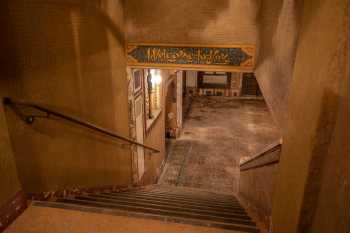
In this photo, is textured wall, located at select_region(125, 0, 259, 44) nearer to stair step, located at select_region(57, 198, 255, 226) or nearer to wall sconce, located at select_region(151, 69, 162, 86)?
wall sconce, located at select_region(151, 69, 162, 86)

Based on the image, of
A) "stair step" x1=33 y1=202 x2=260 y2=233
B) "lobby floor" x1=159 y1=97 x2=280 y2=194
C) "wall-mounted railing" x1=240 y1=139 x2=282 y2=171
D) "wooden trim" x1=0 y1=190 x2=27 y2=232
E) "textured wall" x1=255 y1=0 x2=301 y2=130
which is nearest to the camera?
"wooden trim" x1=0 y1=190 x2=27 y2=232

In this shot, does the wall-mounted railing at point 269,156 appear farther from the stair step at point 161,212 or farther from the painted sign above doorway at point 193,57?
the painted sign above doorway at point 193,57

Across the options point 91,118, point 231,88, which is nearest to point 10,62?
point 91,118

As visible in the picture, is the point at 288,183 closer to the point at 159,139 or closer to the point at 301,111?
the point at 301,111

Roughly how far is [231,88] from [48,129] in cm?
1325

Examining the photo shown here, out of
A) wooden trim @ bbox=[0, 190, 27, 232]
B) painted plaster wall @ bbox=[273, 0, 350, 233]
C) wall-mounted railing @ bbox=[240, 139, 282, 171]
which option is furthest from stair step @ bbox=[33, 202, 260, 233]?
painted plaster wall @ bbox=[273, 0, 350, 233]

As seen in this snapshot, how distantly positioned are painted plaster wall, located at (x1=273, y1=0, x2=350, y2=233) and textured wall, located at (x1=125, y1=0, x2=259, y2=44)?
2743 mm

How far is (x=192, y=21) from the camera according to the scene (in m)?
4.11

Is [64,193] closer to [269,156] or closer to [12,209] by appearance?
[12,209]

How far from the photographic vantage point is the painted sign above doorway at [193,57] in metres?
4.08

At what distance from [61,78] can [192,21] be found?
6.99ft

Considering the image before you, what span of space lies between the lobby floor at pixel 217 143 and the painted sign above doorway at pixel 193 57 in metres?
3.83

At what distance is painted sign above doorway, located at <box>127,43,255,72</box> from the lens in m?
4.08

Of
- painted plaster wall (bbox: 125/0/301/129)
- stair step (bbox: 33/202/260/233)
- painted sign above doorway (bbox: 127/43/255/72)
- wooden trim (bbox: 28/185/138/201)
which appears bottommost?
wooden trim (bbox: 28/185/138/201)
